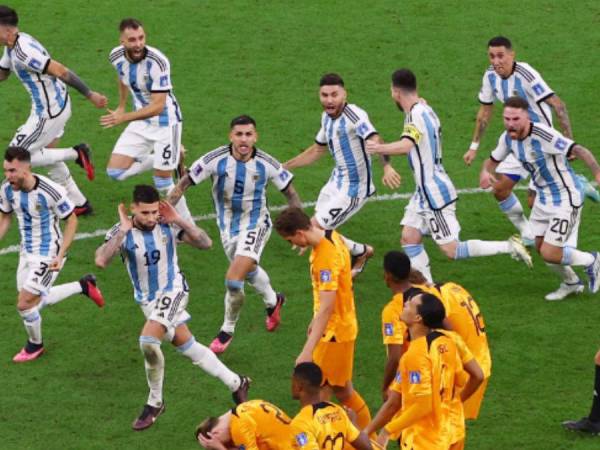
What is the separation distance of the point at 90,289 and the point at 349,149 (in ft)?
10.1

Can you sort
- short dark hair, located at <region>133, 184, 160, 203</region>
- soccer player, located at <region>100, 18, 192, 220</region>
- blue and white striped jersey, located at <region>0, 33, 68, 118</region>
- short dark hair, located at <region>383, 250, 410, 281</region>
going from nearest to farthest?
short dark hair, located at <region>383, 250, 410, 281</region>, short dark hair, located at <region>133, 184, 160, 203</region>, soccer player, located at <region>100, 18, 192, 220</region>, blue and white striped jersey, located at <region>0, 33, 68, 118</region>

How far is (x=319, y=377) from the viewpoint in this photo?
446 inches

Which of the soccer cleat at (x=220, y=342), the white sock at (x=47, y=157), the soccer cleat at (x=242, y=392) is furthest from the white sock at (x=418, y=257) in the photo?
the white sock at (x=47, y=157)

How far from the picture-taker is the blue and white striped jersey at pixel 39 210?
1469 centimetres

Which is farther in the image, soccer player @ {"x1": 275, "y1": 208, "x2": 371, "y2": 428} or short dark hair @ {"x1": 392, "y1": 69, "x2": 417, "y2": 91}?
short dark hair @ {"x1": 392, "y1": 69, "x2": 417, "y2": 91}

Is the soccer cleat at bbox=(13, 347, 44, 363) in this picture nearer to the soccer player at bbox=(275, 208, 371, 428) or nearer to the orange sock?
the soccer player at bbox=(275, 208, 371, 428)

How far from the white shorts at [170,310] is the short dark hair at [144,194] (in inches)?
35.9

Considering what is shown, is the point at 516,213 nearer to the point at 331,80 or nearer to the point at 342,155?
the point at 342,155

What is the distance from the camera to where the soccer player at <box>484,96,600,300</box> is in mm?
15094

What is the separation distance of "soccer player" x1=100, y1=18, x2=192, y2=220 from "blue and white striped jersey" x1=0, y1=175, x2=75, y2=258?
6.94 ft

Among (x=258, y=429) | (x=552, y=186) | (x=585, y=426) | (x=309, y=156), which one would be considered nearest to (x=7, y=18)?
(x=309, y=156)

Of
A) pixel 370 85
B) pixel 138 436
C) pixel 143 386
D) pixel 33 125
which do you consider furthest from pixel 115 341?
pixel 370 85

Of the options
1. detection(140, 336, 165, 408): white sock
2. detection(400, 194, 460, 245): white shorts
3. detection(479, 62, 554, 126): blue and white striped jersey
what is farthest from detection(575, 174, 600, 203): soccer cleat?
detection(140, 336, 165, 408): white sock

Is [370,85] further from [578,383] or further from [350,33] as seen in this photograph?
[578,383]
